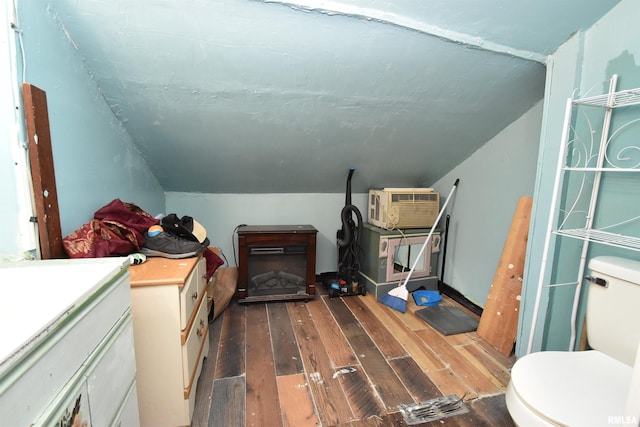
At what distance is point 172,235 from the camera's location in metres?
1.56

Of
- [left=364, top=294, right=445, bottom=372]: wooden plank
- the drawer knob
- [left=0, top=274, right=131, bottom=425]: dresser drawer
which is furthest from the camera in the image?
[left=364, top=294, right=445, bottom=372]: wooden plank

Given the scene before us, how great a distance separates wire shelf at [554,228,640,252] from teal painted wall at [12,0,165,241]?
7.29 ft

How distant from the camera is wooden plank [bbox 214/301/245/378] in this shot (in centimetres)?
166

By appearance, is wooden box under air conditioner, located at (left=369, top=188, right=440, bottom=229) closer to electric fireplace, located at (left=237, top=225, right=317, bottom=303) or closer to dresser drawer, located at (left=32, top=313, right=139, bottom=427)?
electric fireplace, located at (left=237, top=225, right=317, bottom=303)

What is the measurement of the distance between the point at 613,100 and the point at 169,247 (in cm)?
222

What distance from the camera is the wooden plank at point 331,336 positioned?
177 cm

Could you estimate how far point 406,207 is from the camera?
2.59 metres

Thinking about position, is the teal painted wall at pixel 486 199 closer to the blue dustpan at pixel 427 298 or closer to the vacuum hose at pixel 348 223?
the blue dustpan at pixel 427 298

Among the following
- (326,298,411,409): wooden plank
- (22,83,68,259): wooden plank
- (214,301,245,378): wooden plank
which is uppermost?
(22,83,68,259): wooden plank

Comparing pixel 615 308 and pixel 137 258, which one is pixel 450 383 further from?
pixel 137 258

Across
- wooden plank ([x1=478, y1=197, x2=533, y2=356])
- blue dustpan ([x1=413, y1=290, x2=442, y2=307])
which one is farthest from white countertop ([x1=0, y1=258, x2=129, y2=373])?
blue dustpan ([x1=413, y1=290, x2=442, y2=307])

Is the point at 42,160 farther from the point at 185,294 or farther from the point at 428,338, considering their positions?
the point at 428,338

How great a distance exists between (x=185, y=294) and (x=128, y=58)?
3.84 feet

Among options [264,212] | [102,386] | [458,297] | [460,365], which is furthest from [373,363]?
[264,212]
